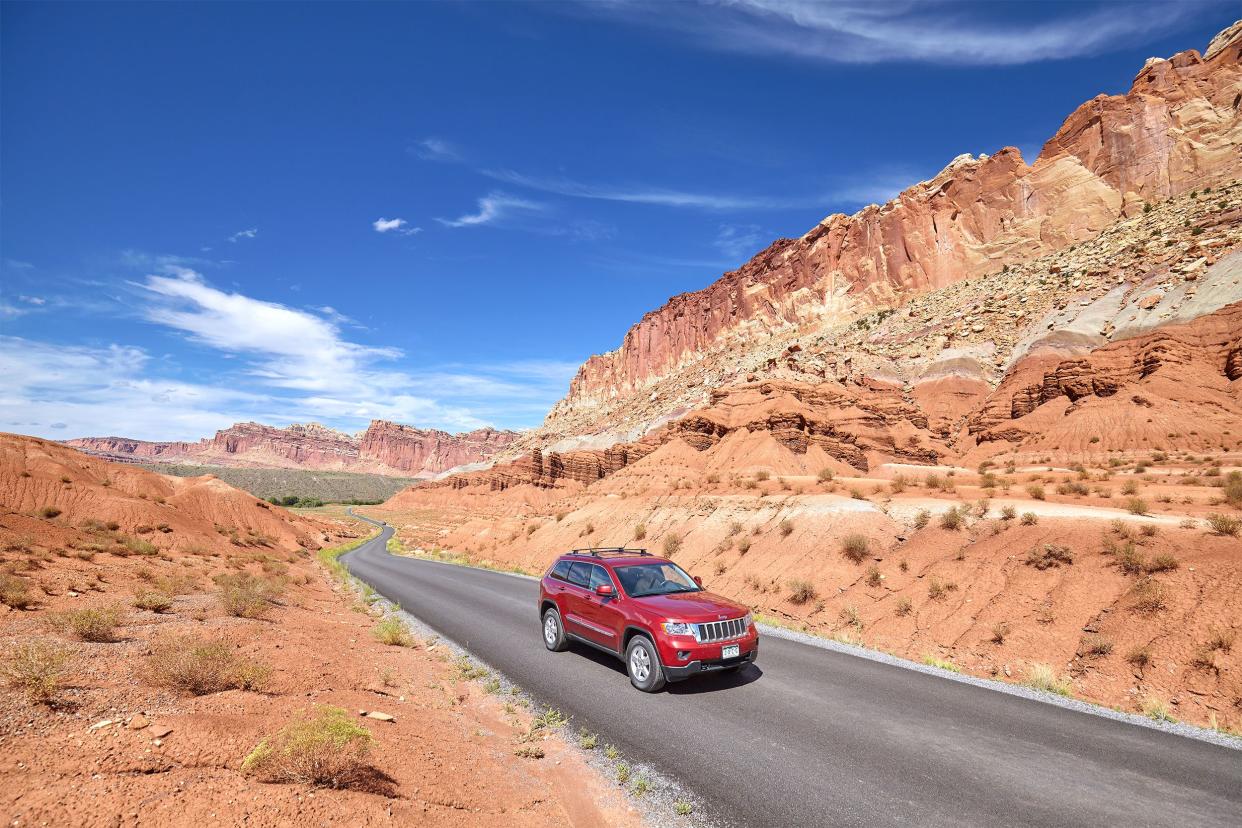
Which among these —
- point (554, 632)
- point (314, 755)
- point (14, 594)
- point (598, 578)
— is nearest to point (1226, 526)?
point (598, 578)

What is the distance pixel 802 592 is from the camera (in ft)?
47.8

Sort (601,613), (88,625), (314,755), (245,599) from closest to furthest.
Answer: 1. (314,755)
2. (88,625)
3. (601,613)
4. (245,599)

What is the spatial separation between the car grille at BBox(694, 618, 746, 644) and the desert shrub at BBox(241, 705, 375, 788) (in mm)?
4290

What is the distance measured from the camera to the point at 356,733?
4.72 meters

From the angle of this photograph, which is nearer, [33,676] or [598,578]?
[33,676]

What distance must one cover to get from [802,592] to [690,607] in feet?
26.5

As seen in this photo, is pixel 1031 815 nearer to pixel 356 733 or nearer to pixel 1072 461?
pixel 356 733

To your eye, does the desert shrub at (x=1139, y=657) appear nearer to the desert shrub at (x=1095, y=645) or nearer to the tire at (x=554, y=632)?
the desert shrub at (x=1095, y=645)

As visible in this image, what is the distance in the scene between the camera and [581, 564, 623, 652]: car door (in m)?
8.43

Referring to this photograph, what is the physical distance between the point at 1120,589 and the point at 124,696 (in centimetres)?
1535

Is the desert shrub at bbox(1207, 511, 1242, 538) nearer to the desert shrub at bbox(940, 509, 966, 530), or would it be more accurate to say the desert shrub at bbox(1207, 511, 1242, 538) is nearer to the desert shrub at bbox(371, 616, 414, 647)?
the desert shrub at bbox(940, 509, 966, 530)

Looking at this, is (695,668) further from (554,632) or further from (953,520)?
(953,520)

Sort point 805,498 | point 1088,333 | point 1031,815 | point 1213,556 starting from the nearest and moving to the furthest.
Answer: point 1031,815 < point 1213,556 < point 805,498 < point 1088,333

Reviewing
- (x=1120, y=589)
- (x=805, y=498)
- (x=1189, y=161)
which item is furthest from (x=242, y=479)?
(x=1189, y=161)
